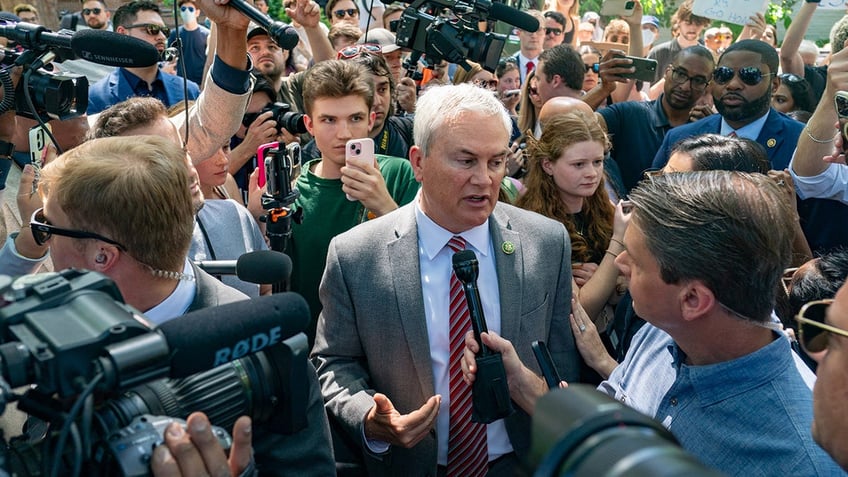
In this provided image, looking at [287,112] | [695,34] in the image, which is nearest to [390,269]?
[287,112]

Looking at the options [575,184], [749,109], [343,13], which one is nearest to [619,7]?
[749,109]

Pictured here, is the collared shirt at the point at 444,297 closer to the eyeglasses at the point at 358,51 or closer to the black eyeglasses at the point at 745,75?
the eyeglasses at the point at 358,51

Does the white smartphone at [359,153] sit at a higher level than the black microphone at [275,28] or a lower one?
lower

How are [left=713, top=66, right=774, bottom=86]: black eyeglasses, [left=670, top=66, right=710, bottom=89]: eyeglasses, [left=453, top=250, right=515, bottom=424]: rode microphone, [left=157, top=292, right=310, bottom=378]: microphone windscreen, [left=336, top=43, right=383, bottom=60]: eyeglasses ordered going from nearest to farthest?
[left=157, top=292, right=310, bottom=378]: microphone windscreen, [left=453, top=250, right=515, bottom=424]: rode microphone, [left=336, top=43, right=383, bottom=60]: eyeglasses, [left=713, top=66, right=774, bottom=86]: black eyeglasses, [left=670, top=66, right=710, bottom=89]: eyeglasses

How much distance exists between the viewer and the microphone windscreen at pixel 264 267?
1940mm

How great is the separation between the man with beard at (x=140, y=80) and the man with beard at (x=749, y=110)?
→ 11.1 feet

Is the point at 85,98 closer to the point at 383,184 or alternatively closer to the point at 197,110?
the point at 197,110

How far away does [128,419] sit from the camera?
130 centimetres

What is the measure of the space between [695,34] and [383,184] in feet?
21.4

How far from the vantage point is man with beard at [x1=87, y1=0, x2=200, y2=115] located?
519 centimetres

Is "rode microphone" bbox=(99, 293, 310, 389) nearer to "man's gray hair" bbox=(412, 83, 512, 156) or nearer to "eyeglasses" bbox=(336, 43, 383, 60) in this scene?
"man's gray hair" bbox=(412, 83, 512, 156)

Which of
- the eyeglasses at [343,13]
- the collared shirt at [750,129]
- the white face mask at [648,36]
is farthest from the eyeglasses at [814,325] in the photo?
the white face mask at [648,36]

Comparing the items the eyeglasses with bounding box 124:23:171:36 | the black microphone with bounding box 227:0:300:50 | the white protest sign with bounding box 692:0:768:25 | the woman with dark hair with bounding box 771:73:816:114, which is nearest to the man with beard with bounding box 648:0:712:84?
the white protest sign with bounding box 692:0:768:25

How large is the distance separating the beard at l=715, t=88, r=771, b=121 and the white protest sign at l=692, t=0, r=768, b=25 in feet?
7.00
